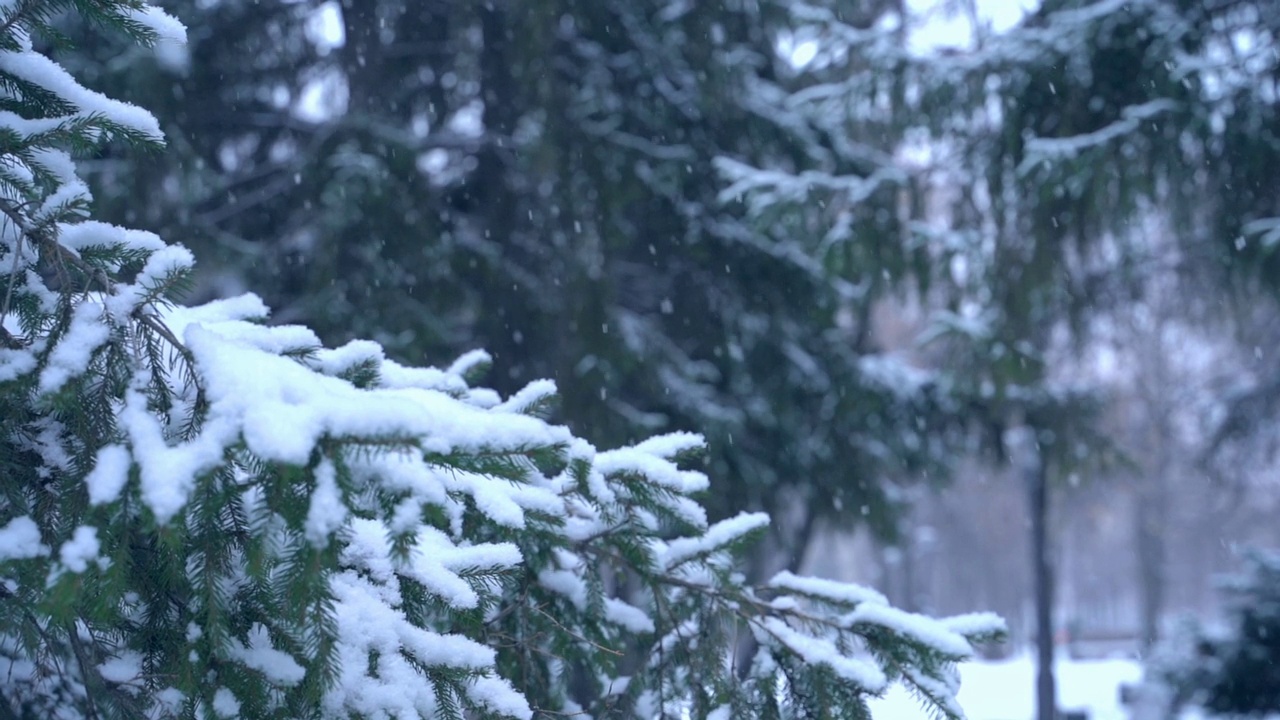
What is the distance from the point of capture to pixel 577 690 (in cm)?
497

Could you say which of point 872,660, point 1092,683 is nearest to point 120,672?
point 872,660

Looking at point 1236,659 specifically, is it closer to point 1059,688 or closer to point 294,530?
point 294,530

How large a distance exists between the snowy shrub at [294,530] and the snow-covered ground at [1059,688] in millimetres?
8899

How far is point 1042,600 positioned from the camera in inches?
480

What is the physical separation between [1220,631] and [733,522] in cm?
1141

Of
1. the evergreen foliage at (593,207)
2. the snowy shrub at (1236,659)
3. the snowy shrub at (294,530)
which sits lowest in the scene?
the snowy shrub at (294,530)

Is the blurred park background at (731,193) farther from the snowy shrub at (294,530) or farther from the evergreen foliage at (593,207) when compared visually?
the snowy shrub at (294,530)

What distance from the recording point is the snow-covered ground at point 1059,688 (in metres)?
15.1

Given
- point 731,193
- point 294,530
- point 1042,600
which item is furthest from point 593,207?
point 1042,600

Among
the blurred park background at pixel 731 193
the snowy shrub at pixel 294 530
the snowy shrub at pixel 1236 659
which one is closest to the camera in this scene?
the snowy shrub at pixel 294 530

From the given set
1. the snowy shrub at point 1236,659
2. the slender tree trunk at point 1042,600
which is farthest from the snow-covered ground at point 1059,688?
the snowy shrub at point 1236,659

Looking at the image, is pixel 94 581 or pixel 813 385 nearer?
pixel 94 581

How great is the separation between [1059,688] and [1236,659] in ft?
39.6

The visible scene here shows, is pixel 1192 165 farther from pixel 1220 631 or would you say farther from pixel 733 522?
pixel 1220 631
